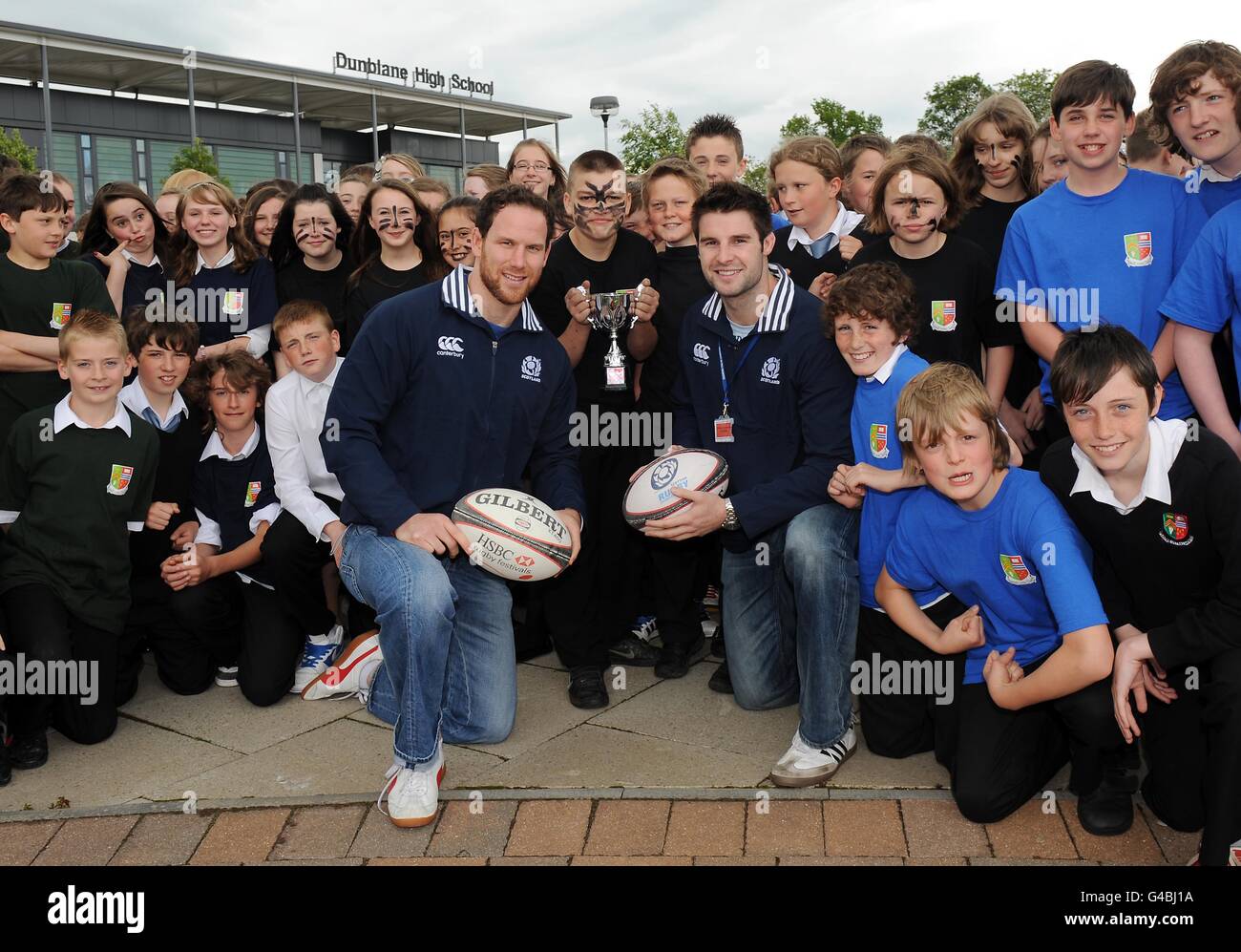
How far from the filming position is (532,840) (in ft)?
11.9

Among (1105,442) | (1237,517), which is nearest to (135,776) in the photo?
(1105,442)

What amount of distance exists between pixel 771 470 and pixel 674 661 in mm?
1149

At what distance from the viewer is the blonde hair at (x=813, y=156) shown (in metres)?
5.62

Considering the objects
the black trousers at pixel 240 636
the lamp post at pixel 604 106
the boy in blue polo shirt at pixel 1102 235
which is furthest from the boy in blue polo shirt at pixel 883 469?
the lamp post at pixel 604 106

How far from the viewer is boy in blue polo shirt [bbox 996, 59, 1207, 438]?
14.2 feet

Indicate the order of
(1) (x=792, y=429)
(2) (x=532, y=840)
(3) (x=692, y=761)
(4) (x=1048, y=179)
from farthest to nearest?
(4) (x=1048, y=179) → (1) (x=792, y=429) → (3) (x=692, y=761) → (2) (x=532, y=840)

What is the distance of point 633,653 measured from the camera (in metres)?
5.40

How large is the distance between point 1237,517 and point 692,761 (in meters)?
2.10

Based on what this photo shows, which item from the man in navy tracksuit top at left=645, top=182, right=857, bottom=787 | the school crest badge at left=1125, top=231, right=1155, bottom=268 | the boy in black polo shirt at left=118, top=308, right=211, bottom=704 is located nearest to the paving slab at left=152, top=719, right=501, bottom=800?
the boy in black polo shirt at left=118, top=308, right=211, bottom=704

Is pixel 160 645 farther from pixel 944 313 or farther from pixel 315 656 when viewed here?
pixel 944 313

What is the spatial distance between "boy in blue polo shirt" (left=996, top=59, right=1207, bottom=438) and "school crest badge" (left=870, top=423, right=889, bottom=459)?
2.65ft

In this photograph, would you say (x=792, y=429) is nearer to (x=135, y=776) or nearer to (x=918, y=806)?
(x=918, y=806)

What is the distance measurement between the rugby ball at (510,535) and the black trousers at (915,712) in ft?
4.54

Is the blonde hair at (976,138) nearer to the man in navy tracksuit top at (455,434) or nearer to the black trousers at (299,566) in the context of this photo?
the man in navy tracksuit top at (455,434)
